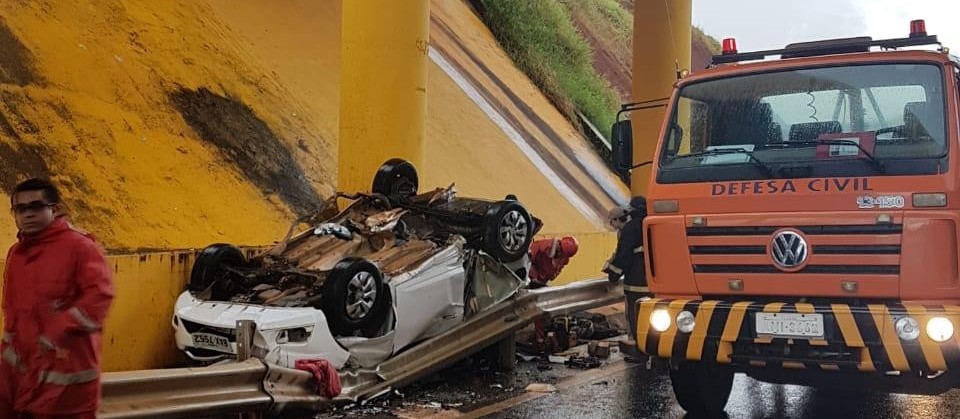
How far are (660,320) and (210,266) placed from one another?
348cm

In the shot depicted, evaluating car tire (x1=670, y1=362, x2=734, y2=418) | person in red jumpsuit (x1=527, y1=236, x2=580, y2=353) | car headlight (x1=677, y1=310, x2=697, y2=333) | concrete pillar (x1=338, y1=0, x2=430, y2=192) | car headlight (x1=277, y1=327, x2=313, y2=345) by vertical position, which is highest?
concrete pillar (x1=338, y1=0, x2=430, y2=192)

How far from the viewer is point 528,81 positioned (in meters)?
19.4

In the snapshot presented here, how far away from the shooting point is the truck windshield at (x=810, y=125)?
5.14 m

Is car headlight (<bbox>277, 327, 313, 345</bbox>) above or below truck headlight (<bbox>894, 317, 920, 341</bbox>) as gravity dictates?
below

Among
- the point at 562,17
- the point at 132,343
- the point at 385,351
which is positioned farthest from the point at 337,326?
the point at 562,17

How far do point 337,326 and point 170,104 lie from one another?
532cm

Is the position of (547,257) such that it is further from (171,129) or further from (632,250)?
(171,129)

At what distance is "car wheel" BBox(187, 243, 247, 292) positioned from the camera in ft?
22.0

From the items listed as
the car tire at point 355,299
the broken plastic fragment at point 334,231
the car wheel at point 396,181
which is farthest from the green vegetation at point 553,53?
the car tire at point 355,299

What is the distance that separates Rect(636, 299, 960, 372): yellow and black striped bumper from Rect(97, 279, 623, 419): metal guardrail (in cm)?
192

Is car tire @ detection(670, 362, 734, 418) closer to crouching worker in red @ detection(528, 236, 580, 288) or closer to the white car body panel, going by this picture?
the white car body panel

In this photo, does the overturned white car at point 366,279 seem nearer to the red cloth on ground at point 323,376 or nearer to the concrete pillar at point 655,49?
the red cloth on ground at point 323,376

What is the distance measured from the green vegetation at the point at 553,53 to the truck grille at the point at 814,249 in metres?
14.5

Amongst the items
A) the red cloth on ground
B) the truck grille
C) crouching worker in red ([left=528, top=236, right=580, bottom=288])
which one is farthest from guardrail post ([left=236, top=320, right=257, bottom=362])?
crouching worker in red ([left=528, top=236, right=580, bottom=288])
